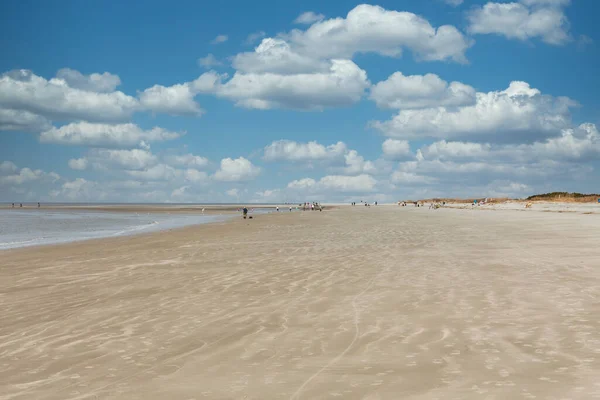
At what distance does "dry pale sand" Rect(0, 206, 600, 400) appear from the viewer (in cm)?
580

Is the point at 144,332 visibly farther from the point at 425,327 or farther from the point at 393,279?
the point at 393,279

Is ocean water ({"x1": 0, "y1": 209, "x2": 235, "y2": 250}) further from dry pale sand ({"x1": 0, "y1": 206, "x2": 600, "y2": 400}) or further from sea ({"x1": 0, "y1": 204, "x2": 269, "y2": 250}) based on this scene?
dry pale sand ({"x1": 0, "y1": 206, "x2": 600, "y2": 400})

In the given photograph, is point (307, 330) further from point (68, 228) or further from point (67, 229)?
point (68, 228)

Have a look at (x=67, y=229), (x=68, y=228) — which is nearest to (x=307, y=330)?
(x=67, y=229)

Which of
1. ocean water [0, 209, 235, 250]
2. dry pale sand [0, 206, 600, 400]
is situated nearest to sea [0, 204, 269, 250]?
ocean water [0, 209, 235, 250]

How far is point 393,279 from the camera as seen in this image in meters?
13.6

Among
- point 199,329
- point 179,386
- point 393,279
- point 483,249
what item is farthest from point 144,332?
point 483,249

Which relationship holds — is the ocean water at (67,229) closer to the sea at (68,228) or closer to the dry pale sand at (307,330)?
the sea at (68,228)

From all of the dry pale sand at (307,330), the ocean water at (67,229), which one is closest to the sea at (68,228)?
the ocean water at (67,229)

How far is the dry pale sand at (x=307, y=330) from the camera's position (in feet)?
19.0

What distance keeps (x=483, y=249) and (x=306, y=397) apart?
17.6 metres

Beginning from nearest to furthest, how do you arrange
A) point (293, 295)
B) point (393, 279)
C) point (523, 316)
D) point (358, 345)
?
1. point (358, 345)
2. point (523, 316)
3. point (293, 295)
4. point (393, 279)

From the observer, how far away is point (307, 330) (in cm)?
839

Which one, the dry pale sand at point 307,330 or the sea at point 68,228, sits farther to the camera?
the sea at point 68,228
